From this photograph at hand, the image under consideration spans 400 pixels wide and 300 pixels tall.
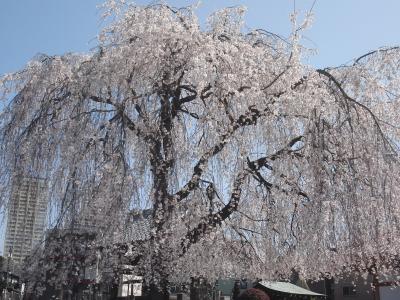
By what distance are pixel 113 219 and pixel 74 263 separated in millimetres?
1314

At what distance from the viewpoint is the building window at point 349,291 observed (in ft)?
106

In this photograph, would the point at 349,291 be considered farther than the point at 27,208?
Yes

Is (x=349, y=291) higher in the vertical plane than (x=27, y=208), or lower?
lower

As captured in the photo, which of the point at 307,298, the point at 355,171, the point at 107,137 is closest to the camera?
the point at 355,171

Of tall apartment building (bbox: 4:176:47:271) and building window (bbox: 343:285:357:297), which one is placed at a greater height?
tall apartment building (bbox: 4:176:47:271)

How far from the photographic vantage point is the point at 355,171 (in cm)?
729

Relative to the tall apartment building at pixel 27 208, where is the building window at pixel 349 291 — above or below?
below

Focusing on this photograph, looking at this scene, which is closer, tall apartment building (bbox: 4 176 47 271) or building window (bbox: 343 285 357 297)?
tall apartment building (bbox: 4 176 47 271)

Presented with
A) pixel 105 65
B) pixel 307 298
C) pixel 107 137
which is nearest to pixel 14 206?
pixel 107 137

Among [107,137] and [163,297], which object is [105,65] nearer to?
[107,137]

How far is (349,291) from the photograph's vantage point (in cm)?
3272

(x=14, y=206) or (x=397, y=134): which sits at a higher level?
(x=397, y=134)

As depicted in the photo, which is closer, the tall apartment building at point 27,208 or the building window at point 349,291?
the tall apartment building at point 27,208

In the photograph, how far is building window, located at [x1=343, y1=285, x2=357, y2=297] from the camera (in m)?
32.3
